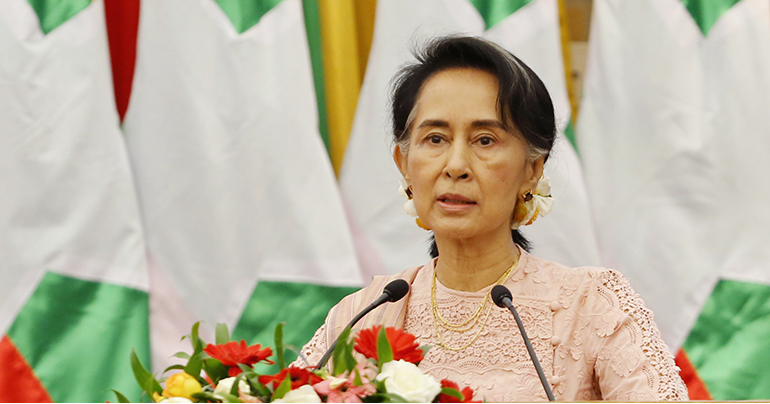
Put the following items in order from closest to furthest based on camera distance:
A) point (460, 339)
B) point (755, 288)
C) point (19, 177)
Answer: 1. point (460, 339)
2. point (19, 177)
3. point (755, 288)

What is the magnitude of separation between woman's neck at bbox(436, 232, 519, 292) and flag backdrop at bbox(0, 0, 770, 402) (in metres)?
0.97

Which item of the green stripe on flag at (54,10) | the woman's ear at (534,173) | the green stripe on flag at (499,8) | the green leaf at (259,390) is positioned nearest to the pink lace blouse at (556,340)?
the woman's ear at (534,173)

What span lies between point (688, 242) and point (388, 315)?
141cm

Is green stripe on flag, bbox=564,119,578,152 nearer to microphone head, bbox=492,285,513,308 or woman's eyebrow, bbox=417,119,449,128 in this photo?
woman's eyebrow, bbox=417,119,449,128

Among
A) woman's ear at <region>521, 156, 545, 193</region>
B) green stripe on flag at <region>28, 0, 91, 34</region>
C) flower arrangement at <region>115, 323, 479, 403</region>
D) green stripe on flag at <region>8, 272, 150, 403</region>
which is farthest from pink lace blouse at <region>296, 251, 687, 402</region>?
green stripe on flag at <region>28, 0, 91, 34</region>

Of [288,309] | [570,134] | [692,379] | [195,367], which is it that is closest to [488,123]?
[195,367]

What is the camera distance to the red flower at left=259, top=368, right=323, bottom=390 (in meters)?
0.91

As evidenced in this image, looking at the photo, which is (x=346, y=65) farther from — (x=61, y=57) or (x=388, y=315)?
(x=388, y=315)

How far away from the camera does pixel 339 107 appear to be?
110 inches

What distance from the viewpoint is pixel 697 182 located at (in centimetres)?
267

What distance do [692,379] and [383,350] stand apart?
2.04 meters

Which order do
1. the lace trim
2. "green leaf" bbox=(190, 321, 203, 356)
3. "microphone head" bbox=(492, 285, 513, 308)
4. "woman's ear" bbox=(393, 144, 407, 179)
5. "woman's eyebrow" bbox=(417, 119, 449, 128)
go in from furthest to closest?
"woman's ear" bbox=(393, 144, 407, 179), "woman's eyebrow" bbox=(417, 119, 449, 128), the lace trim, "microphone head" bbox=(492, 285, 513, 308), "green leaf" bbox=(190, 321, 203, 356)

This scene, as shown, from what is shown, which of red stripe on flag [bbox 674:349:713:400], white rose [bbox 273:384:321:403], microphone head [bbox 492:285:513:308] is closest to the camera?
white rose [bbox 273:384:321:403]

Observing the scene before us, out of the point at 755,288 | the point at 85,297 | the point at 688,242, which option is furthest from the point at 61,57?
the point at 755,288
